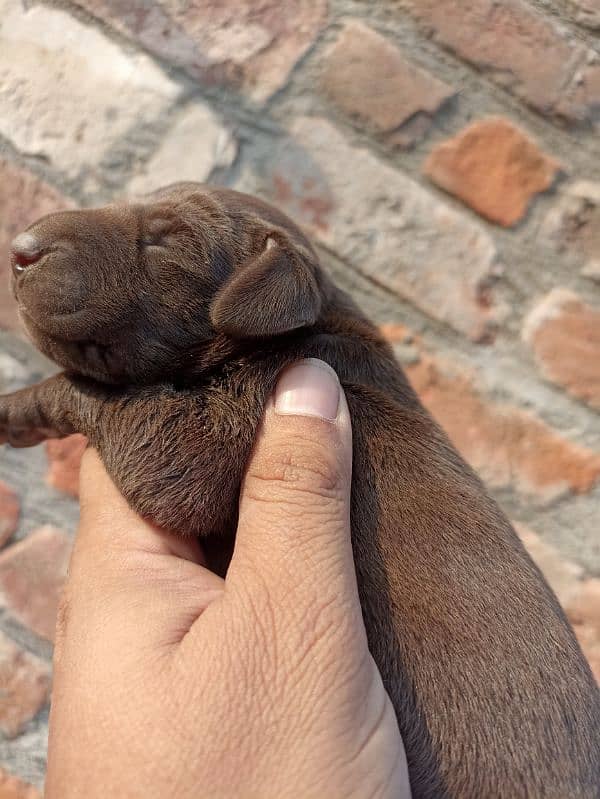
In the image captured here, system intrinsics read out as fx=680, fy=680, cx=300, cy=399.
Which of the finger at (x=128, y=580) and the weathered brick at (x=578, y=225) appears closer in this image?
the finger at (x=128, y=580)

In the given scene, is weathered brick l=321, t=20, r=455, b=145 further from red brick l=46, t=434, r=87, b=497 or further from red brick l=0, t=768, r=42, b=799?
red brick l=0, t=768, r=42, b=799

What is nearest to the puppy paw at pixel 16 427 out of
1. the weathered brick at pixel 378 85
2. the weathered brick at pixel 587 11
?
the weathered brick at pixel 378 85

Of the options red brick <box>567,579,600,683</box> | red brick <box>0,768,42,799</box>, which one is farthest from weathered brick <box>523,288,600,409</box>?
red brick <box>0,768,42,799</box>

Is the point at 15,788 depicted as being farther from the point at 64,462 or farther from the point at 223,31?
the point at 223,31

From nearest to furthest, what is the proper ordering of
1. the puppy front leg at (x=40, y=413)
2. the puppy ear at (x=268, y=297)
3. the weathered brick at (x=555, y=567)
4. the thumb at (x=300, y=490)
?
the thumb at (x=300, y=490) < the puppy ear at (x=268, y=297) < the puppy front leg at (x=40, y=413) < the weathered brick at (x=555, y=567)

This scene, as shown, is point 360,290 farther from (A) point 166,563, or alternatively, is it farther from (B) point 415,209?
(A) point 166,563

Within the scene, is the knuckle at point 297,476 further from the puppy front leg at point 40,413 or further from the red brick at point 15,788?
the red brick at point 15,788

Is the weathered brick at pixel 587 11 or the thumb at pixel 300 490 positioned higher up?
the weathered brick at pixel 587 11
